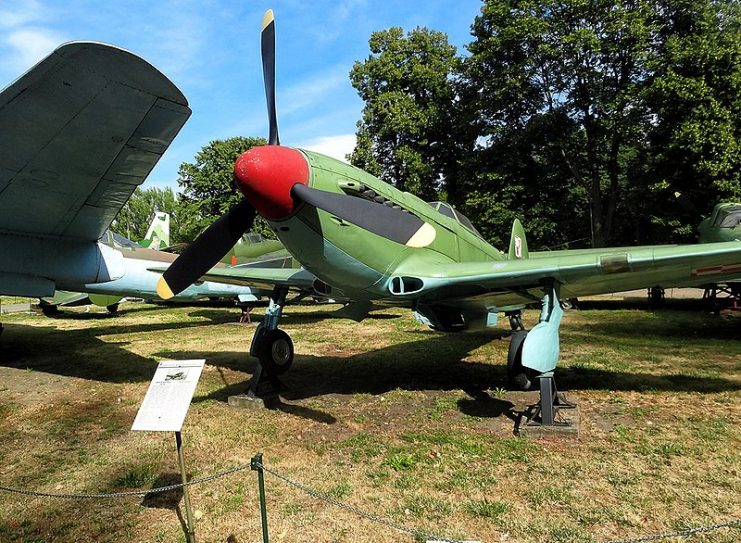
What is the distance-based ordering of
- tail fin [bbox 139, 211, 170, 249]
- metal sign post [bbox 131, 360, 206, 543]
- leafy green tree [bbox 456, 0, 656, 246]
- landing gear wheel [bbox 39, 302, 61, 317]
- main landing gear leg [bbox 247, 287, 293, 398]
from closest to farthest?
metal sign post [bbox 131, 360, 206, 543], main landing gear leg [bbox 247, 287, 293, 398], landing gear wheel [bbox 39, 302, 61, 317], leafy green tree [bbox 456, 0, 656, 246], tail fin [bbox 139, 211, 170, 249]

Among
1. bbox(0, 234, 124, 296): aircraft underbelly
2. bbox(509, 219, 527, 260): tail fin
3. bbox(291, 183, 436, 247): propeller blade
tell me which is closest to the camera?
bbox(291, 183, 436, 247): propeller blade

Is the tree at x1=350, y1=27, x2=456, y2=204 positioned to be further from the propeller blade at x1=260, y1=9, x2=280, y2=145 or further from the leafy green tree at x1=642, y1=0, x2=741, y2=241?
the propeller blade at x1=260, y1=9, x2=280, y2=145

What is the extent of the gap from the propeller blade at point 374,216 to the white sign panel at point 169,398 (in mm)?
1881

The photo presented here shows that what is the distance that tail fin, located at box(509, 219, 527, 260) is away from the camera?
953cm

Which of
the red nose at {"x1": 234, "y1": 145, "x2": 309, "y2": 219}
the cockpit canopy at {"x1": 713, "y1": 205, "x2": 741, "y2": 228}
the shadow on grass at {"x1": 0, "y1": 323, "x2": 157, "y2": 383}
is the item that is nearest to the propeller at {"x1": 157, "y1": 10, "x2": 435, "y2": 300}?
the red nose at {"x1": 234, "y1": 145, "x2": 309, "y2": 219}

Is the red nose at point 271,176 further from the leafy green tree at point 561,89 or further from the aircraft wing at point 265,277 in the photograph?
the leafy green tree at point 561,89

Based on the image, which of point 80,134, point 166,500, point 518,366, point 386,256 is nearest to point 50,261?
point 80,134

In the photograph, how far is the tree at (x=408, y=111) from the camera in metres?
27.3

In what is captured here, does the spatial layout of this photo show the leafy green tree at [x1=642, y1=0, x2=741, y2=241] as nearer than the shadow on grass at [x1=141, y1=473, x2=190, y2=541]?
No

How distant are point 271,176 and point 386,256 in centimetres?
158

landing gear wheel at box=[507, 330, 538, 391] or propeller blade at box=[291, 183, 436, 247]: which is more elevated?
propeller blade at box=[291, 183, 436, 247]

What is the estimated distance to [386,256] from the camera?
518cm

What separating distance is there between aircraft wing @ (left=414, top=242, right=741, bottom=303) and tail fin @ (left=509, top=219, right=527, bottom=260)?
3.72 metres

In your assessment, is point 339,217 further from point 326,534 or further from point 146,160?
point 146,160
